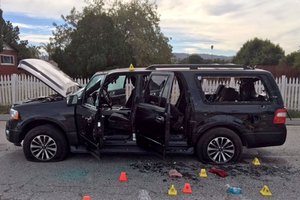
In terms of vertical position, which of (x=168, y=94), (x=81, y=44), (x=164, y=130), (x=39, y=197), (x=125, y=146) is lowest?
(x=39, y=197)

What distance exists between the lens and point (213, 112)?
5.59 metres

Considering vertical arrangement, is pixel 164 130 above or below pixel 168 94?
below

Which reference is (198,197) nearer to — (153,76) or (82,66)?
(153,76)

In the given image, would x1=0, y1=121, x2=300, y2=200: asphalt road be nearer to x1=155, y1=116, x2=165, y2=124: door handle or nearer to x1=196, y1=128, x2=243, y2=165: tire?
x1=196, y1=128, x2=243, y2=165: tire

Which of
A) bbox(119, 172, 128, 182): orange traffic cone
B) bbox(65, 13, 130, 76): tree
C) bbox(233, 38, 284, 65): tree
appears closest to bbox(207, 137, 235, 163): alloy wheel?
bbox(119, 172, 128, 182): orange traffic cone

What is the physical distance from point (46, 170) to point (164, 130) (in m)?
2.08

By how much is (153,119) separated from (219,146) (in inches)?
50.7

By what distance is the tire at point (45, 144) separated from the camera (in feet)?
18.6

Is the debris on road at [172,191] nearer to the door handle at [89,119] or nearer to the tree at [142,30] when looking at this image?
the door handle at [89,119]

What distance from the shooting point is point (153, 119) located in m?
5.43

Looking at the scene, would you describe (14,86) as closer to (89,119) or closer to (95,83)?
(95,83)

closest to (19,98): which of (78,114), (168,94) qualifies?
(78,114)

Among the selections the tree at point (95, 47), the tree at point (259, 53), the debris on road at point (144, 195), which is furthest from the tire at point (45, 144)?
the tree at point (259, 53)

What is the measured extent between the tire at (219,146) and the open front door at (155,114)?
2.62ft
